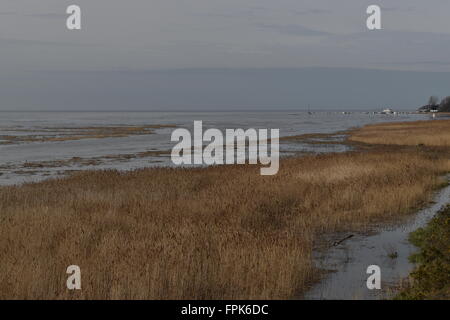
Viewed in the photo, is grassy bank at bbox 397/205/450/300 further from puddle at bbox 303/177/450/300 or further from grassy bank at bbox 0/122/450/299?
grassy bank at bbox 0/122/450/299

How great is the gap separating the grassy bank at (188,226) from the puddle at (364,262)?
1.55 ft

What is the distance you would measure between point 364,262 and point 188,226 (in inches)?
176

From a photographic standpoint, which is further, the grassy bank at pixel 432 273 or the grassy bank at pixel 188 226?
the grassy bank at pixel 188 226

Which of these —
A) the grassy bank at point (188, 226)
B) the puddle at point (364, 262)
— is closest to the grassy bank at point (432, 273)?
the puddle at point (364, 262)

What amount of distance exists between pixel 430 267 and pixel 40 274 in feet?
23.5

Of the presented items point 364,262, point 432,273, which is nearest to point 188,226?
point 364,262

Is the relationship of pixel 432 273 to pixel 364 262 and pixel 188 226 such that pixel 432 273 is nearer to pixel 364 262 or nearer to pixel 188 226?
pixel 364 262

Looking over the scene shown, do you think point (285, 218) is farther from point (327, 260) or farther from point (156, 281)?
point (156, 281)

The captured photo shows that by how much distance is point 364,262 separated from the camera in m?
10.4

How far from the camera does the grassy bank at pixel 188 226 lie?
27.2 feet

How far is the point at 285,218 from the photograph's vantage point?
1410 cm

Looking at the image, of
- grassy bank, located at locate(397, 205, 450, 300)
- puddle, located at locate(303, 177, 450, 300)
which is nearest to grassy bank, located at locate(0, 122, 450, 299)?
puddle, located at locate(303, 177, 450, 300)

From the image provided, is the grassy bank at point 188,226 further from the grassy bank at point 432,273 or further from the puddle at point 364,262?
the grassy bank at point 432,273

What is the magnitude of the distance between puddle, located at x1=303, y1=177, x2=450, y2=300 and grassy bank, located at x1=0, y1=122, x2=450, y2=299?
0.47 metres
